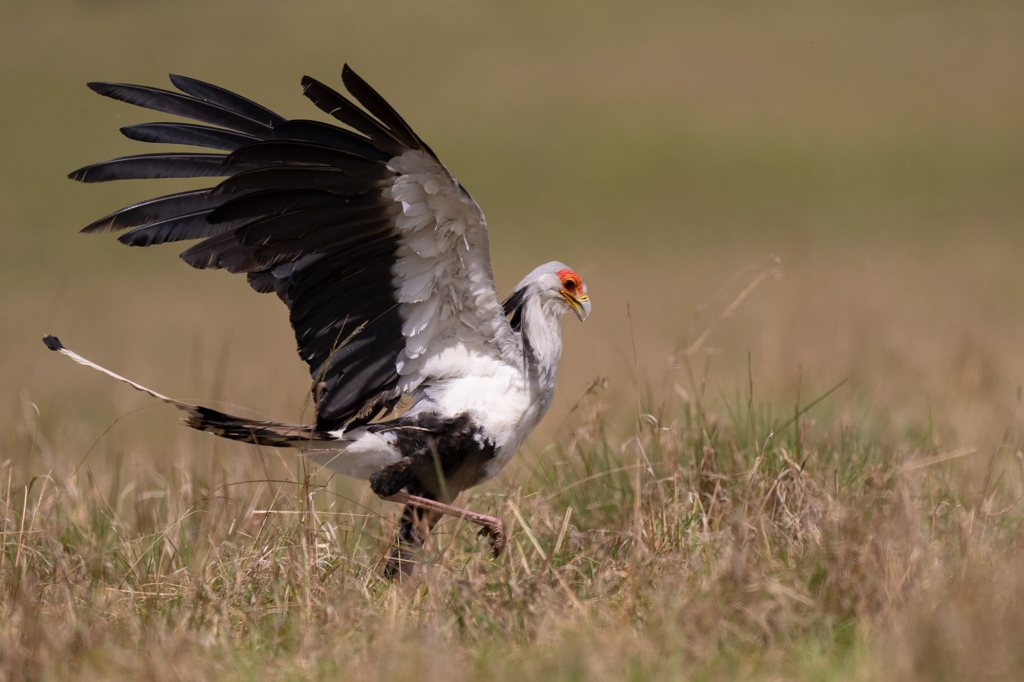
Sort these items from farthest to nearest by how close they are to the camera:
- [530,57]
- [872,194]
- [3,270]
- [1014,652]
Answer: [530,57]
[872,194]
[3,270]
[1014,652]

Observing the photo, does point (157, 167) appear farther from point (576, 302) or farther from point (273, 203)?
point (576, 302)

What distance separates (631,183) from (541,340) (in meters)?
21.9

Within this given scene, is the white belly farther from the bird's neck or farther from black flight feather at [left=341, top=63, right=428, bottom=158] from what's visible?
black flight feather at [left=341, top=63, right=428, bottom=158]

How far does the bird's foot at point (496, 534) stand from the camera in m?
3.79

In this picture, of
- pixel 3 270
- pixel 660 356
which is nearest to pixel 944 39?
pixel 660 356

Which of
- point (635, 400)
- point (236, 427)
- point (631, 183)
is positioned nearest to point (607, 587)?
point (236, 427)

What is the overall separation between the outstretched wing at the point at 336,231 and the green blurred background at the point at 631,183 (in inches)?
36.0

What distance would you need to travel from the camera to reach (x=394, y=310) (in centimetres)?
396

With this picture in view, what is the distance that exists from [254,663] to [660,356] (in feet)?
25.7

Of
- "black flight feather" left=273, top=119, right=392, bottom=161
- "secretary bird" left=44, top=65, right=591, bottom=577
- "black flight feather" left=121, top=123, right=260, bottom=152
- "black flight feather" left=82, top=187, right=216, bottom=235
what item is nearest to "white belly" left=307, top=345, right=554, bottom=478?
"secretary bird" left=44, top=65, right=591, bottom=577

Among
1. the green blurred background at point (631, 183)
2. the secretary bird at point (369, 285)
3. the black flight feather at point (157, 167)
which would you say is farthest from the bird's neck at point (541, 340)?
the black flight feather at point (157, 167)

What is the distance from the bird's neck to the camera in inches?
161

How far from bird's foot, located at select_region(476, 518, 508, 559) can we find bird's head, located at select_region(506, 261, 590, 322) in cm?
101

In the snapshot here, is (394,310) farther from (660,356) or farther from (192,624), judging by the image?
(660,356)
